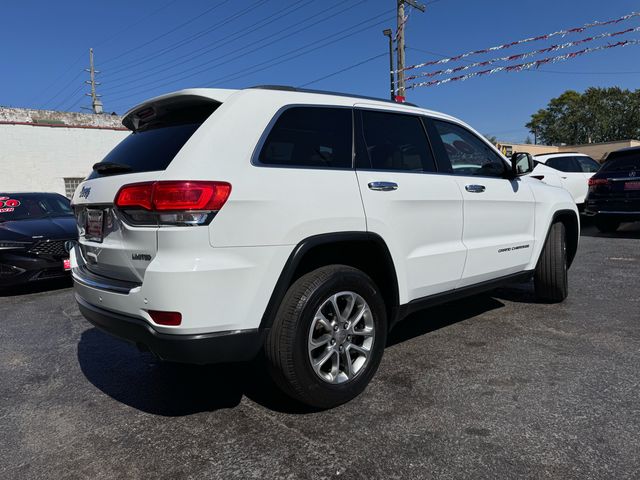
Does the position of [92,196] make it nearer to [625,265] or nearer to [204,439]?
[204,439]

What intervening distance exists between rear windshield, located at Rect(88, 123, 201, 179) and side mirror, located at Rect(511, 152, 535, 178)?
2.78m

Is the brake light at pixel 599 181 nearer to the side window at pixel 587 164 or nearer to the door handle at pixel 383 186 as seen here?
the side window at pixel 587 164

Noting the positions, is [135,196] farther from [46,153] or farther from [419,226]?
[46,153]

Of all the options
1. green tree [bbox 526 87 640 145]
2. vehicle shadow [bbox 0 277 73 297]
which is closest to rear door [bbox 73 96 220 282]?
vehicle shadow [bbox 0 277 73 297]

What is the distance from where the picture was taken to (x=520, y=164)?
4043 mm

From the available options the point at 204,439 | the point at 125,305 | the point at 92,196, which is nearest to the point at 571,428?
the point at 204,439

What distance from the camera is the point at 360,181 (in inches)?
110

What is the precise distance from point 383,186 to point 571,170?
33.8 feet

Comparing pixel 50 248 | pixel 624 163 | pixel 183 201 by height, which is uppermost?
pixel 624 163

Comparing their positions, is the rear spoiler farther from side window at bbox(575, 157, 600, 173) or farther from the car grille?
side window at bbox(575, 157, 600, 173)

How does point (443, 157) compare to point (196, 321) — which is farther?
point (443, 157)

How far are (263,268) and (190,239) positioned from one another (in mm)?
384

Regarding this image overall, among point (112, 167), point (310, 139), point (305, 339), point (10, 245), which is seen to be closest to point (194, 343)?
point (305, 339)

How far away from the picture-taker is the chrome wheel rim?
2598 millimetres
